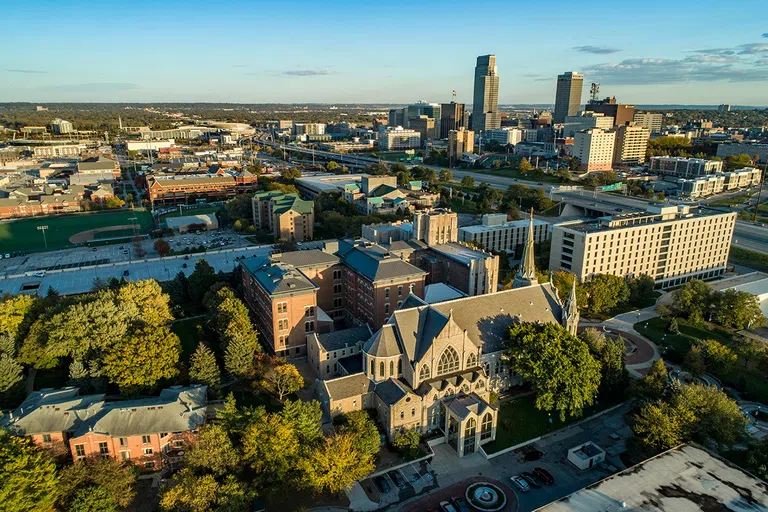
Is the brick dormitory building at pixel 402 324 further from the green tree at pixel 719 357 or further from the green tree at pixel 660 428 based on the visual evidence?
the green tree at pixel 719 357

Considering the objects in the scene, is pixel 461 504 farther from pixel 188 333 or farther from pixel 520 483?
→ pixel 188 333

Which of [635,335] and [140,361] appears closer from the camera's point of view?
[140,361]

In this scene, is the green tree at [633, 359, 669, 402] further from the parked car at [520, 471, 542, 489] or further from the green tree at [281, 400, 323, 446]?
the green tree at [281, 400, 323, 446]

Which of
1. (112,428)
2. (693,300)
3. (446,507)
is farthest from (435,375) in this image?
(693,300)

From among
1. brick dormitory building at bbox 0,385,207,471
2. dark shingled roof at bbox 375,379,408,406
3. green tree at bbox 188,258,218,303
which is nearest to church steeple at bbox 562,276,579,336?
dark shingled roof at bbox 375,379,408,406

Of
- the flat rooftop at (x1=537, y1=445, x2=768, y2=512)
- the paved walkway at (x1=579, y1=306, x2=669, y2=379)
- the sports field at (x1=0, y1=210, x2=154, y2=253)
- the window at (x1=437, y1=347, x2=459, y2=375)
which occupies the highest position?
the window at (x1=437, y1=347, x2=459, y2=375)

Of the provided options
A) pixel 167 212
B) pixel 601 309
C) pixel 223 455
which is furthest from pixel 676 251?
pixel 167 212
